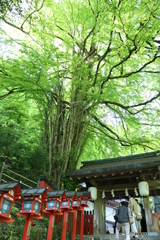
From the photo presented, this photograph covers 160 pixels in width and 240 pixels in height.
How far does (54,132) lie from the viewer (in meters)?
9.37

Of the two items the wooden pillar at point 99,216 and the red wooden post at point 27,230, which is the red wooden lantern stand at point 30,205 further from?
the wooden pillar at point 99,216

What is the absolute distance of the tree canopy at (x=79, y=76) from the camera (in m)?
8.09

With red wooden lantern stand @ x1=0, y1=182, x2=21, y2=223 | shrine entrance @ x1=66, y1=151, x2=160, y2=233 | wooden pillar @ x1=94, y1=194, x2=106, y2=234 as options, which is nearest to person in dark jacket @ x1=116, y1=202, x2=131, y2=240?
shrine entrance @ x1=66, y1=151, x2=160, y2=233

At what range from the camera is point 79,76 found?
32.8 ft

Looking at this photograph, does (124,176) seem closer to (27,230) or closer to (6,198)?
(27,230)

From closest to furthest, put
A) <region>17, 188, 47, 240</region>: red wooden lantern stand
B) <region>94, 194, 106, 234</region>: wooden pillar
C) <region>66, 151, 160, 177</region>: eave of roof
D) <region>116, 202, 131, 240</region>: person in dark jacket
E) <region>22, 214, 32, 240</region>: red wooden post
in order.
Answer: <region>22, 214, 32, 240</region>: red wooden post
<region>17, 188, 47, 240</region>: red wooden lantern stand
<region>116, 202, 131, 240</region>: person in dark jacket
<region>66, 151, 160, 177</region>: eave of roof
<region>94, 194, 106, 234</region>: wooden pillar

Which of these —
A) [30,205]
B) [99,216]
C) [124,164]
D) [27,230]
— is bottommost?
[27,230]

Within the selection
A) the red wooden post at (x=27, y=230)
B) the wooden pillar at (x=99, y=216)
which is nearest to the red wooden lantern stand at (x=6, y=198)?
the red wooden post at (x=27, y=230)

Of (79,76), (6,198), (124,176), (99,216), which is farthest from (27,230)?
(79,76)

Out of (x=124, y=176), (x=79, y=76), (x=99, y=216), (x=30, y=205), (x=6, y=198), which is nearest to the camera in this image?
(x=6, y=198)

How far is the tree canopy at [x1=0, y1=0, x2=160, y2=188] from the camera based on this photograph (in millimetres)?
8094

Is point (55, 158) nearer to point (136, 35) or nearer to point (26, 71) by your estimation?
point (26, 71)

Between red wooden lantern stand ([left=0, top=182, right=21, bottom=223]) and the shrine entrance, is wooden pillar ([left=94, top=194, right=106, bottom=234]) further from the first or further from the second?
red wooden lantern stand ([left=0, top=182, right=21, bottom=223])

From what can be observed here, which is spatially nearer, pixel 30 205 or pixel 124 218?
pixel 30 205
